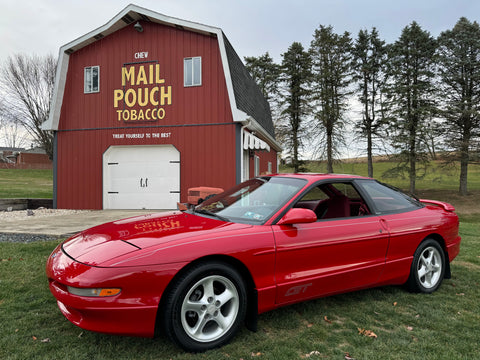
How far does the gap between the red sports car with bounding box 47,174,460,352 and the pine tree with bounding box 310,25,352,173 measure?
2097cm

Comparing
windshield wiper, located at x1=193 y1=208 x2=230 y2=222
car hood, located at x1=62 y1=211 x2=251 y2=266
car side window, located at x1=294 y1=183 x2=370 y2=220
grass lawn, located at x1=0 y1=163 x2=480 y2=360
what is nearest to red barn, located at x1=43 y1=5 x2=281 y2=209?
car side window, located at x1=294 y1=183 x2=370 y2=220

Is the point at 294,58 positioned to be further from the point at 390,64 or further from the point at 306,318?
the point at 306,318

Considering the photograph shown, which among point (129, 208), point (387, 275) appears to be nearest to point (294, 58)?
point (129, 208)

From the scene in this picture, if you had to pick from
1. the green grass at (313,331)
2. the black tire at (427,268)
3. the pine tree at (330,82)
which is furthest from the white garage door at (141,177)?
the pine tree at (330,82)

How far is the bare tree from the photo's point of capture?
26.8m

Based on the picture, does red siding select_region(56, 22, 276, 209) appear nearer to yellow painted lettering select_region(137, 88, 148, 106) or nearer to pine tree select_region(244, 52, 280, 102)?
yellow painted lettering select_region(137, 88, 148, 106)

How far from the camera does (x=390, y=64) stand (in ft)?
80.6

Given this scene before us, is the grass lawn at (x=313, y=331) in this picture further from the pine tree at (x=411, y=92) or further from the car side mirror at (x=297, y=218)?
the pine tree at (x=411, y=92)

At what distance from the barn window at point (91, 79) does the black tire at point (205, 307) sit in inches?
453

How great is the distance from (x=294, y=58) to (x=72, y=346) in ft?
87.5

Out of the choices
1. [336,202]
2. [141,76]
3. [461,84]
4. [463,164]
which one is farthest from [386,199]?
[461,84]

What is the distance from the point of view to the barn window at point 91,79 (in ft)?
38.3

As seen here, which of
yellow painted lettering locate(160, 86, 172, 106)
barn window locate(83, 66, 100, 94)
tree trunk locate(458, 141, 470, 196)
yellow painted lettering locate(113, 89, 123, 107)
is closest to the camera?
yellow painted lettering locate(160, 86, 172, 106)

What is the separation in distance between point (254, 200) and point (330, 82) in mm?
23648
